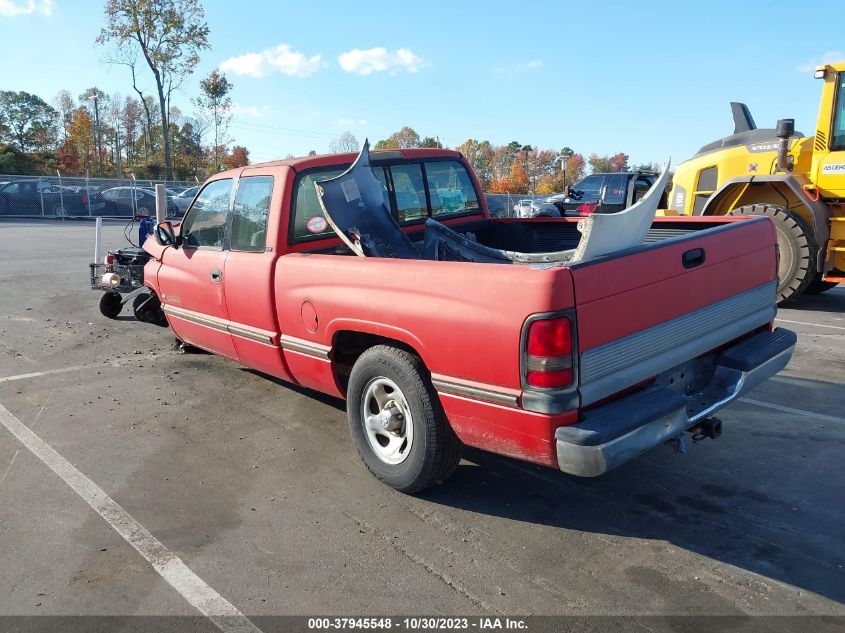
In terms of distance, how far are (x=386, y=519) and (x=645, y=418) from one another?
1.46 m

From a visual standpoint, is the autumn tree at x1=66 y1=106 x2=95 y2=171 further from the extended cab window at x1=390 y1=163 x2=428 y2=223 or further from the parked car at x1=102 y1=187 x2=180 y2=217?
the extended cab window at x1=390 y1=163 x2=428 y2=223

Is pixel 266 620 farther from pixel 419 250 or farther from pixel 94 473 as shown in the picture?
pixel 419 250

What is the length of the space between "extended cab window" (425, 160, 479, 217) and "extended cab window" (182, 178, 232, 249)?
1.65m

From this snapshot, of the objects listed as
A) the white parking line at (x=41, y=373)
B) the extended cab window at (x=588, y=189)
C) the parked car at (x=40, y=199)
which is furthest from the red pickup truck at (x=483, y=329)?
the parked car at (x=40, y=199)

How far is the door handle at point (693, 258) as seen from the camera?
332 centimetres

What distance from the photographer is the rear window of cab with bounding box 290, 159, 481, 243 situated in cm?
458

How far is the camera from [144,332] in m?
7.95

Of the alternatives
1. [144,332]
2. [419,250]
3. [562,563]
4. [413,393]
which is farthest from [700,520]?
[144,332]

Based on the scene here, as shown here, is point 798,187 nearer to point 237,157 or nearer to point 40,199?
point 40,199

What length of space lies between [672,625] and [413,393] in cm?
158

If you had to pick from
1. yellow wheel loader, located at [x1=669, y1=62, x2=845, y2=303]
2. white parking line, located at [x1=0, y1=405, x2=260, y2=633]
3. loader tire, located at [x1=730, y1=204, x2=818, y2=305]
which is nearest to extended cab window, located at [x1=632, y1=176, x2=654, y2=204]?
yellow wheel loader, located at [x1=669, y1=62, x2=845, y2=303]

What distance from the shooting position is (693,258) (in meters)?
3.36

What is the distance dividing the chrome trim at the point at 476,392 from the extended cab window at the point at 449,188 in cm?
243

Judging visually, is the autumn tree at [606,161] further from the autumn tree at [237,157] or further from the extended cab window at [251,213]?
the extended cab window at [251,213]
